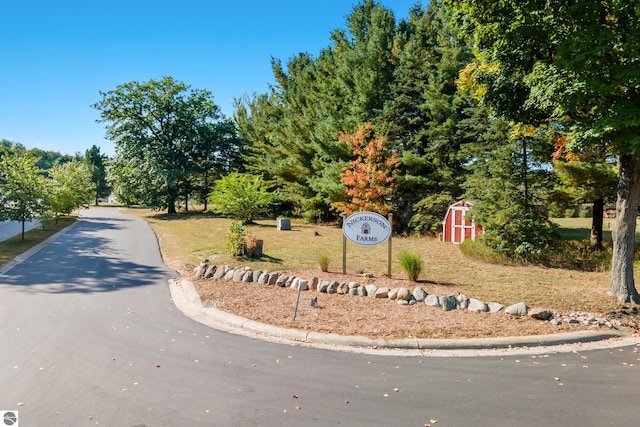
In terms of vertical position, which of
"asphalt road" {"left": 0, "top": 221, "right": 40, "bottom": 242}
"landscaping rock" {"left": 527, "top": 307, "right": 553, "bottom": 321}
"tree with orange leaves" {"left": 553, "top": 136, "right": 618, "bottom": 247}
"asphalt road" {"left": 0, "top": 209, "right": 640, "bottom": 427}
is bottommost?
"asphalt road" {"left": 0, "top": 209, "right": 640, "bottom": 427}

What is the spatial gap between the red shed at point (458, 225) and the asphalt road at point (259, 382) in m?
12.3

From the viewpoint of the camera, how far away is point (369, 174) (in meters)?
20.6

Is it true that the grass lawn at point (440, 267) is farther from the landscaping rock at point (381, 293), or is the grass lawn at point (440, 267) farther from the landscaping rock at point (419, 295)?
the landscaping rock at point (381, 293)

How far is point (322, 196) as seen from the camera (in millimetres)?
26734

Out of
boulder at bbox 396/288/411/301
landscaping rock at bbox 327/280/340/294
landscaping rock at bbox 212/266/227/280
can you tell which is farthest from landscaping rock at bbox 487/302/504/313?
landscaping rock at bbox 212/266/227/280

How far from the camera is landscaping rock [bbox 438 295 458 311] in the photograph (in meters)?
8.03

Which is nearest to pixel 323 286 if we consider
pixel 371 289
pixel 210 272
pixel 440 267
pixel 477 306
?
pixel 371 289

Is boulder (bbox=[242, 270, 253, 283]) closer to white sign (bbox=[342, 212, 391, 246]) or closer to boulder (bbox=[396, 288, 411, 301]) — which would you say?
white sign (bbox=[342, 212, 391, 246])

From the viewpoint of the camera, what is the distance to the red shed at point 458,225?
18.2 metres

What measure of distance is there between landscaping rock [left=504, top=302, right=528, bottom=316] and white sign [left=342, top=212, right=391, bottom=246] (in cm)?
366

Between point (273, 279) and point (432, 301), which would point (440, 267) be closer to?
point (432, 301)

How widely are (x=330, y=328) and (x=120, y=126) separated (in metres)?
35.5

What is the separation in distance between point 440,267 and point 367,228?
11.0 feet

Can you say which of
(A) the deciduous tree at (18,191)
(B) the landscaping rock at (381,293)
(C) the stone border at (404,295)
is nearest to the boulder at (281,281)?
(C) the stone border at (404,295)
